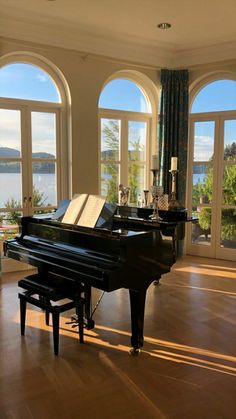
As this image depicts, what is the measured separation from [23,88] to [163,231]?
3150mm

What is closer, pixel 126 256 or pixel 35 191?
pixel 126 256

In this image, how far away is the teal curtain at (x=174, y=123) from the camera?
237 inches

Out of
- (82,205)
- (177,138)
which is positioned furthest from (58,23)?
(82,205)

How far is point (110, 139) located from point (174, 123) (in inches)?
41.6

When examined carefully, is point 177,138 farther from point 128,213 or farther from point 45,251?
point 45,251

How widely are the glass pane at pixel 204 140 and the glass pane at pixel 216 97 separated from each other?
25 cm

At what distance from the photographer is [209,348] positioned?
319 centimetres

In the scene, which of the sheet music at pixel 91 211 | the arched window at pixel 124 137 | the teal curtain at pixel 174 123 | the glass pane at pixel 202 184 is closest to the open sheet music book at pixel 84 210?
the sheet music at pixel 91 211

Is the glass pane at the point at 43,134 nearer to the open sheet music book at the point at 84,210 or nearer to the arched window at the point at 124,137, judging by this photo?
the arched window at the point at 124,137

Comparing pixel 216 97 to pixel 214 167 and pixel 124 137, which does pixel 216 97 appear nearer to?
pixel 214 167

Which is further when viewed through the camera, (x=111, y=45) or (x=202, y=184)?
(x=202, y=184)

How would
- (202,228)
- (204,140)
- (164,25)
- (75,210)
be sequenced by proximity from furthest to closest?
(202,228) < (204,140) < (164,25) < (75,210)

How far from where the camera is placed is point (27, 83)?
17.2ft

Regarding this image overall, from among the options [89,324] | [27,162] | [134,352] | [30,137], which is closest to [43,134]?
[30,137]
